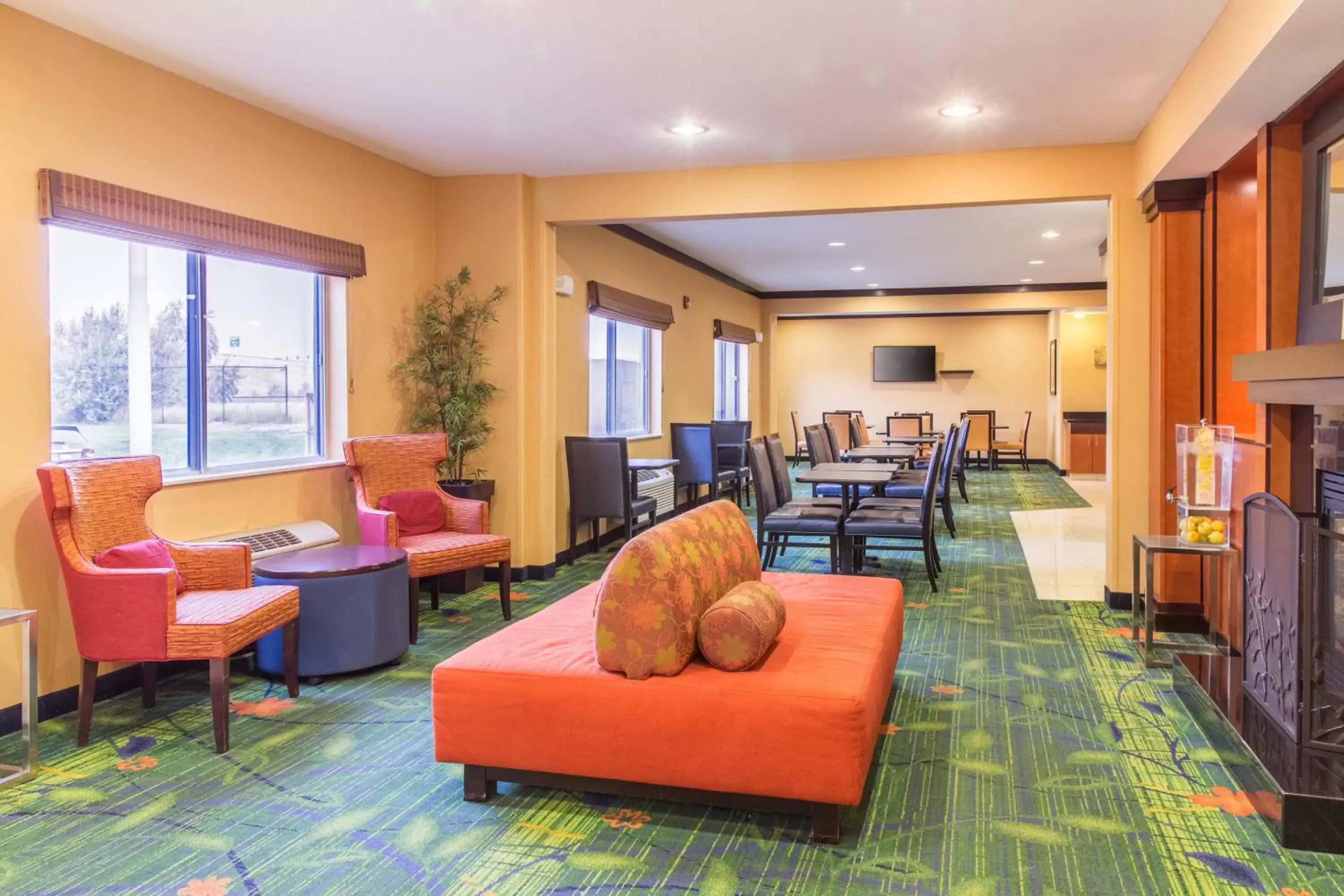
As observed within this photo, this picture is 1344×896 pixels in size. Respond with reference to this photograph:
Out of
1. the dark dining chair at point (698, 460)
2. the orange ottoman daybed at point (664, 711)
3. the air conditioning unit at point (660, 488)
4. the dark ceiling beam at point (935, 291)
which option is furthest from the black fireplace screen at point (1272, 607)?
the dark ceiling beam at point (935, 291)

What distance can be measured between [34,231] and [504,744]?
2609 millimetres

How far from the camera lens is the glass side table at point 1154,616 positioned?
12.4 feet

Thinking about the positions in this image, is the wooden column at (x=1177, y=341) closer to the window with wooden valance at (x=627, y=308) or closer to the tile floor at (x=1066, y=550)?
the tile floor at (x=1066, y=550)

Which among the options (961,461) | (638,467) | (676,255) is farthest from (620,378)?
(961,461)

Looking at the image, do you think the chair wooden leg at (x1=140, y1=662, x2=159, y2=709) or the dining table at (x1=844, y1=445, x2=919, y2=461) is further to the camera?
the dining table at (x1=844, y1=445, x2=919, y2=461)

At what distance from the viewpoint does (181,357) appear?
14.0ft

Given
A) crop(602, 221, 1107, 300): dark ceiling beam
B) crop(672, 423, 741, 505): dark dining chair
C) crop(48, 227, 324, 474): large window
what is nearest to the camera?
crop(48, 227, 324, 474): large window

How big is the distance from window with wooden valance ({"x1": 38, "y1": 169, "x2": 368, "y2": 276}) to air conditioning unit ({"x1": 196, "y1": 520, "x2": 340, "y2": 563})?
129cm

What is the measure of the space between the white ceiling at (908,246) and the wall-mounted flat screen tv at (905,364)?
8.67 ft

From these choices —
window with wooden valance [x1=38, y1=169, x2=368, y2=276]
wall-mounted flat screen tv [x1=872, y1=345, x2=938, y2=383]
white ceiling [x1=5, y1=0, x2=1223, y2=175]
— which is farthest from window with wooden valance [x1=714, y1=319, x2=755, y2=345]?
window with wooden valance [x1=38, y1=169, x2=368, y2=276]

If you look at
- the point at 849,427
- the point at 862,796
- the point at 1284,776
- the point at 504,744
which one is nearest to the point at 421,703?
the point at 504,744

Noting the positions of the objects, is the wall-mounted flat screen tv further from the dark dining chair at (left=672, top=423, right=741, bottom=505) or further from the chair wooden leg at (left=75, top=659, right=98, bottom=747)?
the chair wooden leg at (left=75, top=659, right=98, bottom=747)

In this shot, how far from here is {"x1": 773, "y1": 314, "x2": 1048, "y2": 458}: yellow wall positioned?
1491 cm

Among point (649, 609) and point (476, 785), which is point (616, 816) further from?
point (649, 609)
